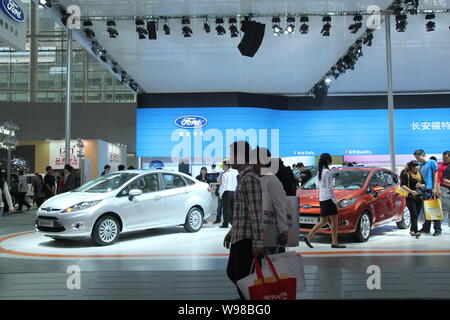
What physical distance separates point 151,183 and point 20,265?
2.69m

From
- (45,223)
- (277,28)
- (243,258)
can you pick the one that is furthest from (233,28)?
(243,258)

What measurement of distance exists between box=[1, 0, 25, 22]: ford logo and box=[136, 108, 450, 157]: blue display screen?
34.5 feet

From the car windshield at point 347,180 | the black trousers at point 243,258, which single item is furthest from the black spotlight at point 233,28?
the black trousers at point 243,258

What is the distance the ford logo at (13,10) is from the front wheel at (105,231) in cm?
315

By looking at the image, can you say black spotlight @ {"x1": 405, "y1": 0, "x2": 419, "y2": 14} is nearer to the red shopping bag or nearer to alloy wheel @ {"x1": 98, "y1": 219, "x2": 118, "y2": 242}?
alloy wheel @ {"x1": 98, "y1": 219, "x2": 118, "y2": 242}

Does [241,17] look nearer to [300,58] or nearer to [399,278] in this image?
[300,58]

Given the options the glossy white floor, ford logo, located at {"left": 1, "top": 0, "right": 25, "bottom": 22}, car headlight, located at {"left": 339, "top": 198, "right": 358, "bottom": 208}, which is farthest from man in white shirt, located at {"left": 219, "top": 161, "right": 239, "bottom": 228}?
ford logo, located at {"left": 1, "top": 0, "right": 25, "bottom": 22}

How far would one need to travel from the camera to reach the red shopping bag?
2.80 meters

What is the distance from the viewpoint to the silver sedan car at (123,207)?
6.53 metres

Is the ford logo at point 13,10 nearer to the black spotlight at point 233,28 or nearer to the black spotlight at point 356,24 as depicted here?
the black spotlight at point 233,28

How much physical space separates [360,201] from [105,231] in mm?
4129

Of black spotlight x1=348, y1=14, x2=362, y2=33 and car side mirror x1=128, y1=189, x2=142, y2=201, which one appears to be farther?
black spotlight x1=348, y1=14, x2=362, y2=33

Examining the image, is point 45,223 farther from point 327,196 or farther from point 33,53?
point 33,53

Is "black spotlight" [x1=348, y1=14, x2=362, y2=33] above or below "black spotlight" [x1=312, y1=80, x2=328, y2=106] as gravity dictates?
above
